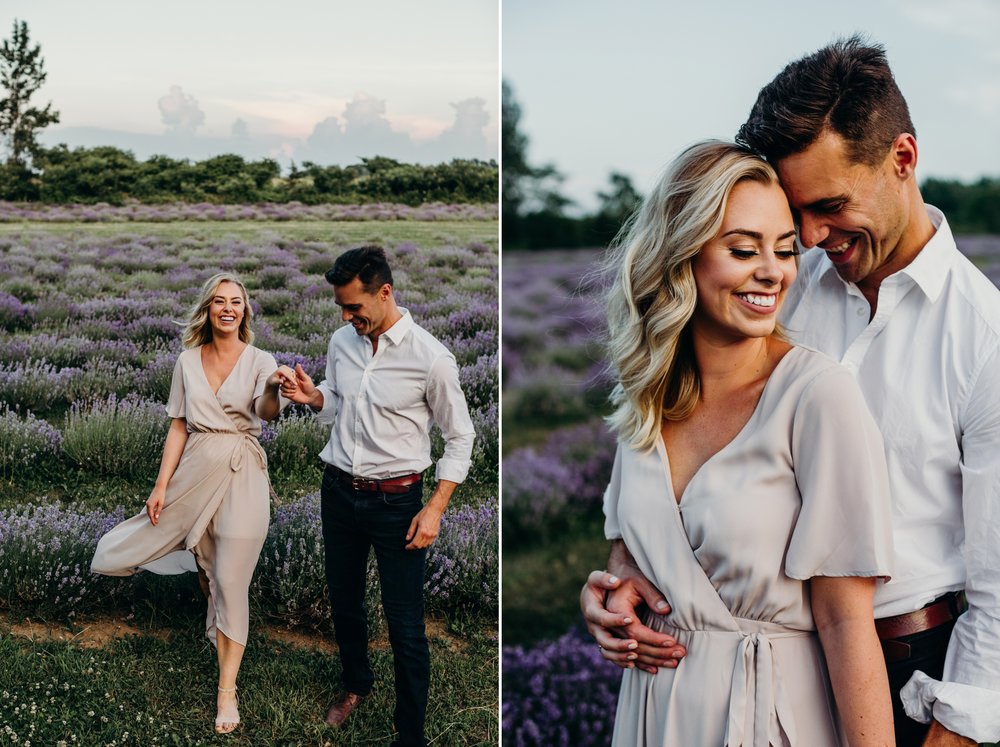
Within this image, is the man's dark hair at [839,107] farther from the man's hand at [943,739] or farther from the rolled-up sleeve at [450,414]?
the rolled-up sleeve at [450,414]

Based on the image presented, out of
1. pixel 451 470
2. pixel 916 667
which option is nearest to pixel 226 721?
pixel 451 470

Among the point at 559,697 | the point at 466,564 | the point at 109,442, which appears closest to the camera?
the point at 109,442

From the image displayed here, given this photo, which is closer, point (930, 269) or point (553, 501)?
point (930, 269)

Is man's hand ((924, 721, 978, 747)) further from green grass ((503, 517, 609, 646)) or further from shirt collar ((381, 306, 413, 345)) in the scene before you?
green grass ((503, 517, 609, 646))

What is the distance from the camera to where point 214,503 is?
332 centimetres

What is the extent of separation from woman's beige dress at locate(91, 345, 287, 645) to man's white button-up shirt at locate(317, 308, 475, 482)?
0.25 metres

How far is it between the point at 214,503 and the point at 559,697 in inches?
70.7

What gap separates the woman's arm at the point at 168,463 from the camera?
131 inches

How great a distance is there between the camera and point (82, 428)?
3520mm

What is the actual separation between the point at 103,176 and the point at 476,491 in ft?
5.81

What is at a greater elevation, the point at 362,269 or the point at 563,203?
the point at 563,203

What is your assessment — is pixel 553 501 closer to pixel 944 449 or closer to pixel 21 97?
pixel 21 97

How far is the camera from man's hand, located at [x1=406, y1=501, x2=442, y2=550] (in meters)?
3.37

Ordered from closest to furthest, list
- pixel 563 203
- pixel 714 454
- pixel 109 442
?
pixel 714 454, pixel 109 442, pixel 563 203
